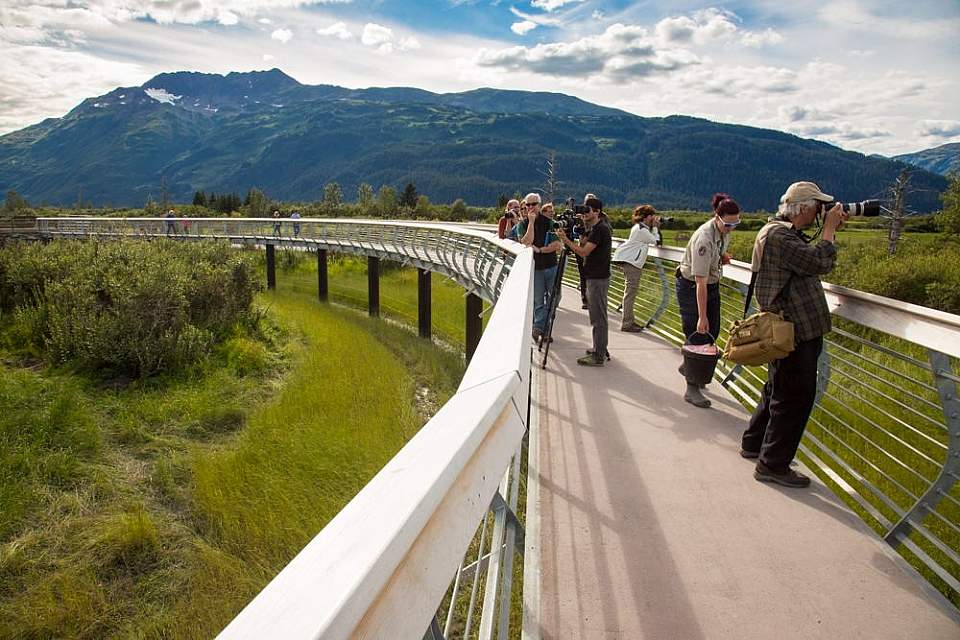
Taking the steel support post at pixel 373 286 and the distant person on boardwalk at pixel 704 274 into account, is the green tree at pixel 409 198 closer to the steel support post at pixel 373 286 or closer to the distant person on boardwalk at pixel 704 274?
the steel support post at pixel 373 286

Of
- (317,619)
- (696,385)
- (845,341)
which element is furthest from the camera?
(845,341)

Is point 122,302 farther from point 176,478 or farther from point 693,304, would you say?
point 693,304

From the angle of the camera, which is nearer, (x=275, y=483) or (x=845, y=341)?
(x=275, y=483)

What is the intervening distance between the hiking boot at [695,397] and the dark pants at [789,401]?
1.30 metres

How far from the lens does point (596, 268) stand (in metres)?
5.95

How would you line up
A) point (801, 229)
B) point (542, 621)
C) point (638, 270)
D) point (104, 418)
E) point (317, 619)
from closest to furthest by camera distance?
point (317, 619) → point (542, 621) → point (801, 229) → point (638, 270) → point (104, 418)

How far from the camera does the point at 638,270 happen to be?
8.05 meters

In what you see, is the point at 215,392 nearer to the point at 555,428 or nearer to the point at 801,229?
the point at 555,428

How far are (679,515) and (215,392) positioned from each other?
956 centimetres

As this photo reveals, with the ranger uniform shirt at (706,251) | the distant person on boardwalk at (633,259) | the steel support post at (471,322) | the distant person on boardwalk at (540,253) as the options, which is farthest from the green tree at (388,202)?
the ranger uniform shirt at (706,251)

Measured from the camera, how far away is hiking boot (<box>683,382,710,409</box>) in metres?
4.92

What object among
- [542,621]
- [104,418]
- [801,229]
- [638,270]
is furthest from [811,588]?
[104,418]

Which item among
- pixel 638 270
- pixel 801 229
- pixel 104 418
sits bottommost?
pixel 104 418

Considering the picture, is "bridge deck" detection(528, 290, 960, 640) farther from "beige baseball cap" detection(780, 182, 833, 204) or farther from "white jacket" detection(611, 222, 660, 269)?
"white jacket" detection(611, 222, 660, 269)
